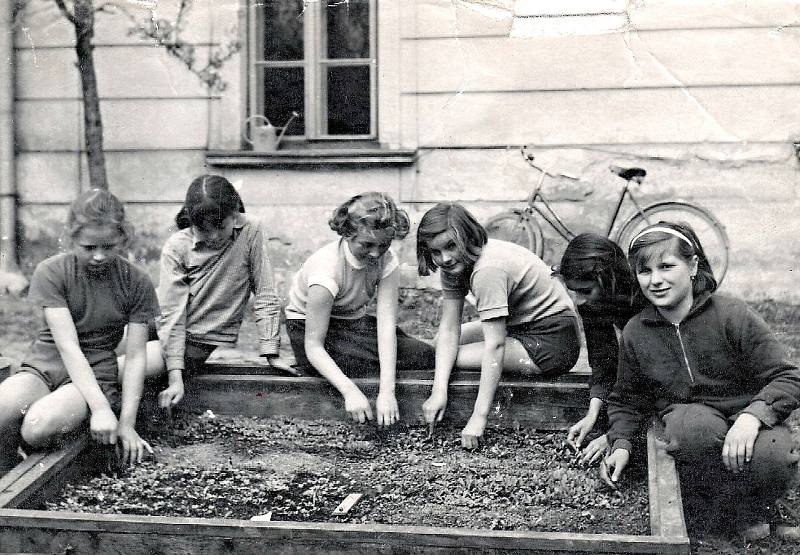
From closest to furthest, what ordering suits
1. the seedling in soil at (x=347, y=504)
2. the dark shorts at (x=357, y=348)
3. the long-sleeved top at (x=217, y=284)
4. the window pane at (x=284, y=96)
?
1. the seedling in soil at (x=347, y=504)
2. the dark shorts at (x=357, y=348)
3. the long-sleeved top at (x=217, y=284)
4. the window pane at (x=284, y=96)

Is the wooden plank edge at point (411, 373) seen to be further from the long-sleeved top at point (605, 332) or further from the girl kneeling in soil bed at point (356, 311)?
the long-sleeved top at point (605, 332)

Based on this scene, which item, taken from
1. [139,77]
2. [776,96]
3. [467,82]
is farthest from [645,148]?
[139,77]

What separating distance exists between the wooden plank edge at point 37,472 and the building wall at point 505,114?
3.62 meters

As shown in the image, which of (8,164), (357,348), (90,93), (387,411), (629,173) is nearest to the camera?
(387,411)

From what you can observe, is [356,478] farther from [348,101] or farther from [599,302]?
[348,101]

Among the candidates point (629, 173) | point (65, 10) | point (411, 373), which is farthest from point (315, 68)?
point (411, 373)

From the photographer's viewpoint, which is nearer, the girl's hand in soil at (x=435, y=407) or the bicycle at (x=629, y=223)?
the girl's hand in soil at (x=435, y=407)

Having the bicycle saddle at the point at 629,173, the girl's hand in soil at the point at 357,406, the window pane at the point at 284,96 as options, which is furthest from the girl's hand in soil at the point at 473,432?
the window pane at the point at 284,96

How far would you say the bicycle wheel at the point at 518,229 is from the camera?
6266 mm

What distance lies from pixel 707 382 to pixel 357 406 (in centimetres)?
129

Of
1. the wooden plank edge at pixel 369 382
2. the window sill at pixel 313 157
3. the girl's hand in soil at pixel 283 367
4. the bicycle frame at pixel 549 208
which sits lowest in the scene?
the wooden plank edge at pixel 369 382

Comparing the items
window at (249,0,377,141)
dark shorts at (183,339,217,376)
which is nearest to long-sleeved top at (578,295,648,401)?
dark shorts at (183,339,217,376)

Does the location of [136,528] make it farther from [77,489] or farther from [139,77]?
[139,77]

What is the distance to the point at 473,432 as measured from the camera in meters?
3.49
